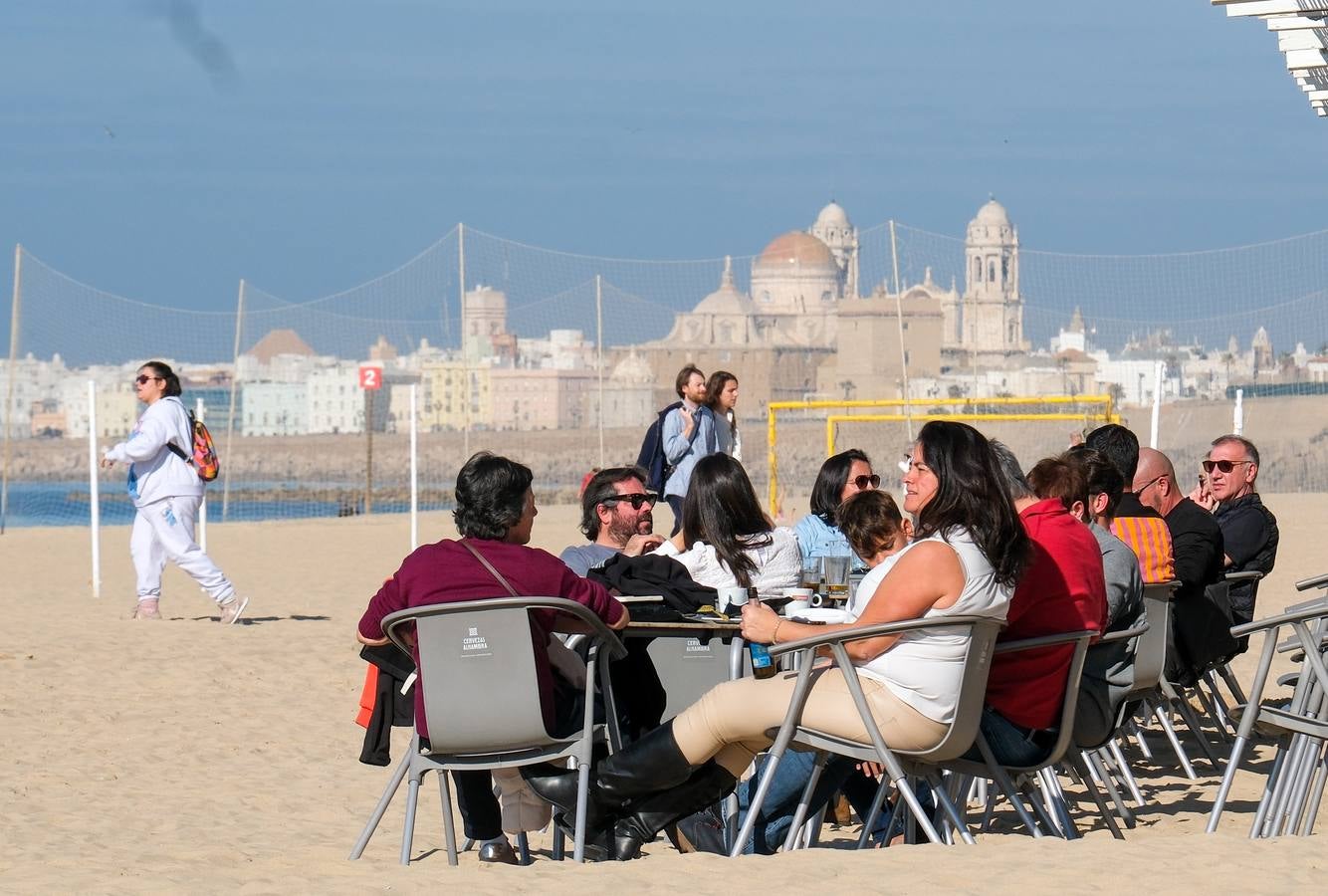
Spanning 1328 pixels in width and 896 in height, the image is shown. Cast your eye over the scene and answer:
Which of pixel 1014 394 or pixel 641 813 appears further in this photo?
pixel 1014 394

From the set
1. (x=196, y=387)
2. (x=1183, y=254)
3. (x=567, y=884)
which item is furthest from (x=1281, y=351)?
(x=567, y=884)

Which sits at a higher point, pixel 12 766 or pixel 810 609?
pixel 810 609

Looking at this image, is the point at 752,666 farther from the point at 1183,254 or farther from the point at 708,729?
the point at 1183,254

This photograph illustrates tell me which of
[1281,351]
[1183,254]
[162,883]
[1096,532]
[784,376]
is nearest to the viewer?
[162,883]

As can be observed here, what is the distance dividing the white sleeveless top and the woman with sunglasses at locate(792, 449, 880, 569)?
1926 millimetres

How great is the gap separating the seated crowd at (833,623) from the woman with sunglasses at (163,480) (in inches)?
184

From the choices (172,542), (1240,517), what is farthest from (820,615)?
(172,542)

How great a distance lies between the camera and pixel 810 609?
4.33 metres

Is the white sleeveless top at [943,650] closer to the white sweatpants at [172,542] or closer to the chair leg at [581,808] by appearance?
the chair leg at [581,808]

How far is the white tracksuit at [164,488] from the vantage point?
9.22 metres

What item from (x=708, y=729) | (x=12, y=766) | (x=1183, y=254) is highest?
(x=1183, y=254)

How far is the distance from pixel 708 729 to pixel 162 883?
3.73 feet

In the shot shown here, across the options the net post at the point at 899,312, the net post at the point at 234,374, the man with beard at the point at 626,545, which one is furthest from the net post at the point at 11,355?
the man with beard at the point at 626,545

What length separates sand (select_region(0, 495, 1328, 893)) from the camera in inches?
147
